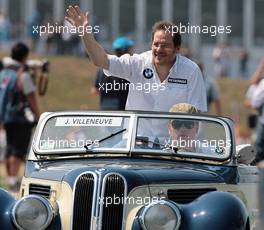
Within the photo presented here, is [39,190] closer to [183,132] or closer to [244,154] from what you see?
[183,132]

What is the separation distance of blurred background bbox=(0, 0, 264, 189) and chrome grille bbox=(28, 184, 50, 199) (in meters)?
31.4

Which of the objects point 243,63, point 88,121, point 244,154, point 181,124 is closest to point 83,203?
point 88,121

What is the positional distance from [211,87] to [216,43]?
30.2 metres

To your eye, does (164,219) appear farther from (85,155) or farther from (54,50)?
(54,50)

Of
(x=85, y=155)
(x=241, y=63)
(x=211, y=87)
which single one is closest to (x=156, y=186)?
(x=85, y=155)

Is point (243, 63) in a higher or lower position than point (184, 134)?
higher

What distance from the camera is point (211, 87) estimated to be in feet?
52.1

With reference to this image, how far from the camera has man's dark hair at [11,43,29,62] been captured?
15.0m

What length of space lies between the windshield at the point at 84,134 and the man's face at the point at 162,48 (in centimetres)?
106

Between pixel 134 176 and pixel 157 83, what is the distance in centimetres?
199

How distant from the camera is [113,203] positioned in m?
8.15

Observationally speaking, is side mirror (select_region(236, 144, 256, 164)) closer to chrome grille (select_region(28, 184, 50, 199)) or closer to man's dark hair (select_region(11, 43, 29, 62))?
chrome grille (select_region(28, 184, 50, 199))

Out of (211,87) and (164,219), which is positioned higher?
(211,87)

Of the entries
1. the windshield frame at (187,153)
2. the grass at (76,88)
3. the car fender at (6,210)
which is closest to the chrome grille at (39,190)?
the car fender at (6,210)
